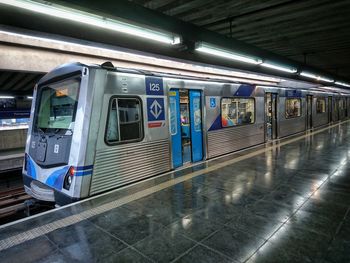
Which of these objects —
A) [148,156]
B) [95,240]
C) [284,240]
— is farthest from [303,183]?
[95,240]

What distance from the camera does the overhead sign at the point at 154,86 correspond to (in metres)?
4.68

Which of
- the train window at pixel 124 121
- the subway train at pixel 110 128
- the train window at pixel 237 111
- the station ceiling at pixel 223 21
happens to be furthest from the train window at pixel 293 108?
the train window at pixel 124 121

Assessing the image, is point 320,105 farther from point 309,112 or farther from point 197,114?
point 197,114

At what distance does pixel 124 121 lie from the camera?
4270 millimetres

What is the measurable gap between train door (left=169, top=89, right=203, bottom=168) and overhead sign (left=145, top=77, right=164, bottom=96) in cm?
56

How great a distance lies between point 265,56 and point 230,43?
5.60 ft

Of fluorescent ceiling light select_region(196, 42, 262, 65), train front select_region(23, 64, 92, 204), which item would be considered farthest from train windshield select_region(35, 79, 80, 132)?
fluorescent ceiling light select_region(196, 42, 262, 65)

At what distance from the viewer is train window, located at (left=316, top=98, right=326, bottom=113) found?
14.0 metres

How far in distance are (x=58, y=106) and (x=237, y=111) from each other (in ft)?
17.5

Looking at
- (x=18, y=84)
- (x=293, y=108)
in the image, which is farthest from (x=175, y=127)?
(x=18, y=84)

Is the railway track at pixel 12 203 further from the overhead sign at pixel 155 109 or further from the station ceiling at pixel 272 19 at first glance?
the station ceiling at pixel 272 19

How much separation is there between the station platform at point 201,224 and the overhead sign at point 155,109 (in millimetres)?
1292

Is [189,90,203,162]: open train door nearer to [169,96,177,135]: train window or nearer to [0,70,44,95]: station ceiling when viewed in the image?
[169,96,177,135]: train window

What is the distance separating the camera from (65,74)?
4016mm
